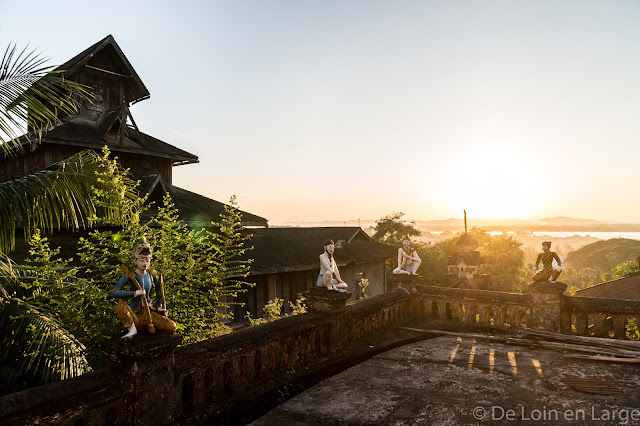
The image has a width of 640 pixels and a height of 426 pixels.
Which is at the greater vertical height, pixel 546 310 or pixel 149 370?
pixel 149 370

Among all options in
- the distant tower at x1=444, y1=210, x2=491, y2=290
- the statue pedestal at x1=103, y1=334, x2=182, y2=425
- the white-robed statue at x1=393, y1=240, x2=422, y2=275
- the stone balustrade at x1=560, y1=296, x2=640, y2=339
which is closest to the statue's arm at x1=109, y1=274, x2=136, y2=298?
the statue pedestal at x1=103, y1=334, x2=182, y2=425

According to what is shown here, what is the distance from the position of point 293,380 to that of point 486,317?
583cm

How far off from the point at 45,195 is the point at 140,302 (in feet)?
10.5

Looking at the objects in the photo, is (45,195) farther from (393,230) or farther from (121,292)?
(393,230)

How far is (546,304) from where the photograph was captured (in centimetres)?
934

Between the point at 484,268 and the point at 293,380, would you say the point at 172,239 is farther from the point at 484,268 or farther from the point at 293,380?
the point at 484,268

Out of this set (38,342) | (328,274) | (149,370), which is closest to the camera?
Answer: (149,370)

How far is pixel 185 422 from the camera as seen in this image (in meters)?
4.82

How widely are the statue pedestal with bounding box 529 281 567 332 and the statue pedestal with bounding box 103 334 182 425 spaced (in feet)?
26.3

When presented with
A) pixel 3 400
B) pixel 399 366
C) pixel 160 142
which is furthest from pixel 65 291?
pixel 160 142

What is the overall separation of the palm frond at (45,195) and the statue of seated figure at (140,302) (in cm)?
256

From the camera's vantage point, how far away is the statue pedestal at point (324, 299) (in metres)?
7.58

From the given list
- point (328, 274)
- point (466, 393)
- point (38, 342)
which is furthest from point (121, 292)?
point (466, 393)

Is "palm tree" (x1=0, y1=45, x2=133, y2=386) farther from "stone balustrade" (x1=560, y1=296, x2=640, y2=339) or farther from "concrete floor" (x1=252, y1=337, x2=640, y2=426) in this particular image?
"stone balustrade" (x1=560, y1=296, x2=640, y2=339)
